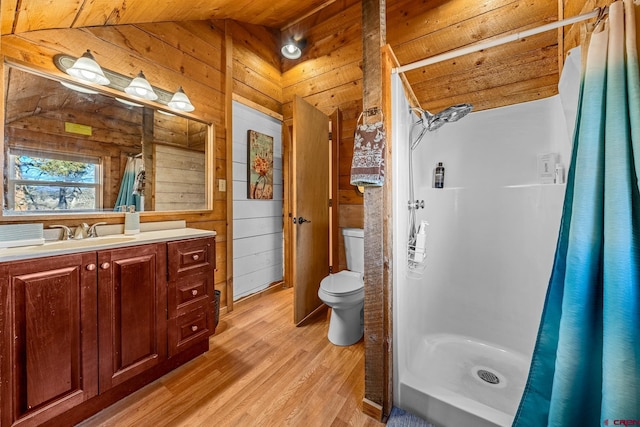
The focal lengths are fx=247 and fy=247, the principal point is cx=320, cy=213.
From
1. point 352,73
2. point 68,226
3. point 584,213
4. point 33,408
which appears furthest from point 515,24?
point 33,408

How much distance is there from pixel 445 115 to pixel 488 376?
1.58 m

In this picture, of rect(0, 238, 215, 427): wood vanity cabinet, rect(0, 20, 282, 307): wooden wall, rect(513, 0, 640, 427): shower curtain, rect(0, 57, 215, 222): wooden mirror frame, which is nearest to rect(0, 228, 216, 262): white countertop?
rect(0, 238, 215, 427): wood vanity cabinet

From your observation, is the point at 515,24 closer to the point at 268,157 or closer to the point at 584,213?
the point at 584,213

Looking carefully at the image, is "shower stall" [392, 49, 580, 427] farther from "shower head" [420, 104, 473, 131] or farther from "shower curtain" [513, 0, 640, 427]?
"shower curtain" [513, 0, 640, 427]

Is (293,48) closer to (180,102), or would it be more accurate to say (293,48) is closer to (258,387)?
(180,102)

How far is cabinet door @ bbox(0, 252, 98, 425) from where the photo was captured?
3.22 feet

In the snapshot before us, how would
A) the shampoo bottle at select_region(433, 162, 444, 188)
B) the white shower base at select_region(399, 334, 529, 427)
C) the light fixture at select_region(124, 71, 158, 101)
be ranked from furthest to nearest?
the shampoo bottle at select_region(433, 162, 444, 188)
the light fixture at select_region(124, 71, 158, 101)
the white shower base at select_region(399, 334, 529, 427)

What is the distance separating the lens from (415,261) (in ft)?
4.94

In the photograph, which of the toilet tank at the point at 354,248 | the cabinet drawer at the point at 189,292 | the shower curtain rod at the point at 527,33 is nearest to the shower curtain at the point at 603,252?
the shower curtain rod at the point at 527,33

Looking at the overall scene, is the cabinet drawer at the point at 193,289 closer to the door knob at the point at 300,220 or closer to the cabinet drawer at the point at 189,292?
the cabinet drawer at the point at 189,292

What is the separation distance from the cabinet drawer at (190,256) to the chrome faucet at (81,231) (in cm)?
46

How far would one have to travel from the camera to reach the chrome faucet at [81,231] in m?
1.40

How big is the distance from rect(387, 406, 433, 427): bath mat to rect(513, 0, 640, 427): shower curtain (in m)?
0.66

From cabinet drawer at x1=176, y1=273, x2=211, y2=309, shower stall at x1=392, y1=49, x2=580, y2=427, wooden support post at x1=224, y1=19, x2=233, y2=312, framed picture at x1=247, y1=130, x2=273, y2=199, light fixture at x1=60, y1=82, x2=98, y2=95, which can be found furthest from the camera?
framed picture at x1=247, y1=130, x2=273, y2=199
